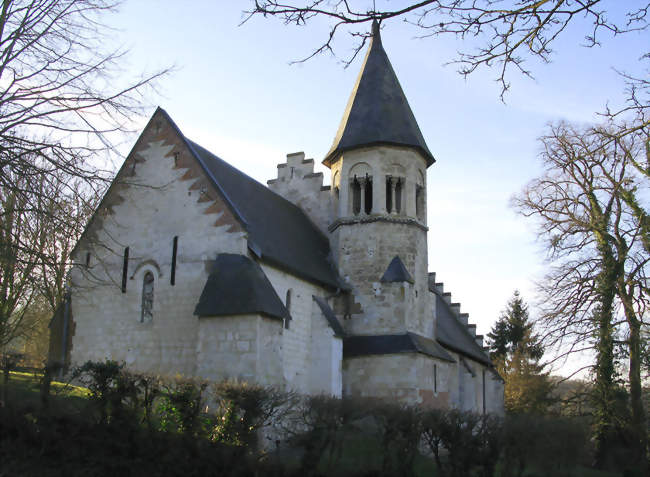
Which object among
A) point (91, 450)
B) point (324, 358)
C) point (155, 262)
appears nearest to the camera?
point (91, 450)

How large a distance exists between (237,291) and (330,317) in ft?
18.4

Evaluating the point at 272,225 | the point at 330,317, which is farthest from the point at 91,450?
the point at 272,225

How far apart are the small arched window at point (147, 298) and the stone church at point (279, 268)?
0.04m

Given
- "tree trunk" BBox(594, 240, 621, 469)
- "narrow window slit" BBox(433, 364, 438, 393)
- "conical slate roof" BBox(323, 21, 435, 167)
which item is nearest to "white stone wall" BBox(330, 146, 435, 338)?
"conical slate roof" BBox(323, 21, 435, 167)

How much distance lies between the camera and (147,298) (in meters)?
20.9

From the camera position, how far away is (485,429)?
13.9 m

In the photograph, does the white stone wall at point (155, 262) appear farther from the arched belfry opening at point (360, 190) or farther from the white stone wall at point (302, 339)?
the arched belfry opening at point (360, 190)

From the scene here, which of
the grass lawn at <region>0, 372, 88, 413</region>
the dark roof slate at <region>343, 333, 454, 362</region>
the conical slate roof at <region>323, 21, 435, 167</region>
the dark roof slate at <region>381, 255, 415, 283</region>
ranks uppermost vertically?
the conical slate roof at <region>323, 21, 435, 167</region>

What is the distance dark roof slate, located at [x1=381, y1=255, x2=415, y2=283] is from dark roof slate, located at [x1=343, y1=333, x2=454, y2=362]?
205 cm

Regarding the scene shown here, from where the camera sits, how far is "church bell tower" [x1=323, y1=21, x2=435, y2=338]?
24703 millimetres

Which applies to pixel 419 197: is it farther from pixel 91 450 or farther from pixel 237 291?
pixel 91 450

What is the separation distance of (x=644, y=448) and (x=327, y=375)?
11.1 m

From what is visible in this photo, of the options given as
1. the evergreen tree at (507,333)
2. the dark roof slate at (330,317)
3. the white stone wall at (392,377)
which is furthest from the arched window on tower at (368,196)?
the evergreen tree at (507,333)

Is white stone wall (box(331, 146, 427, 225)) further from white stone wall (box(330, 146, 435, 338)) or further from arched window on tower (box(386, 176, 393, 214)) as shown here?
arched window on tower (box(386, 176, 393, 214))
